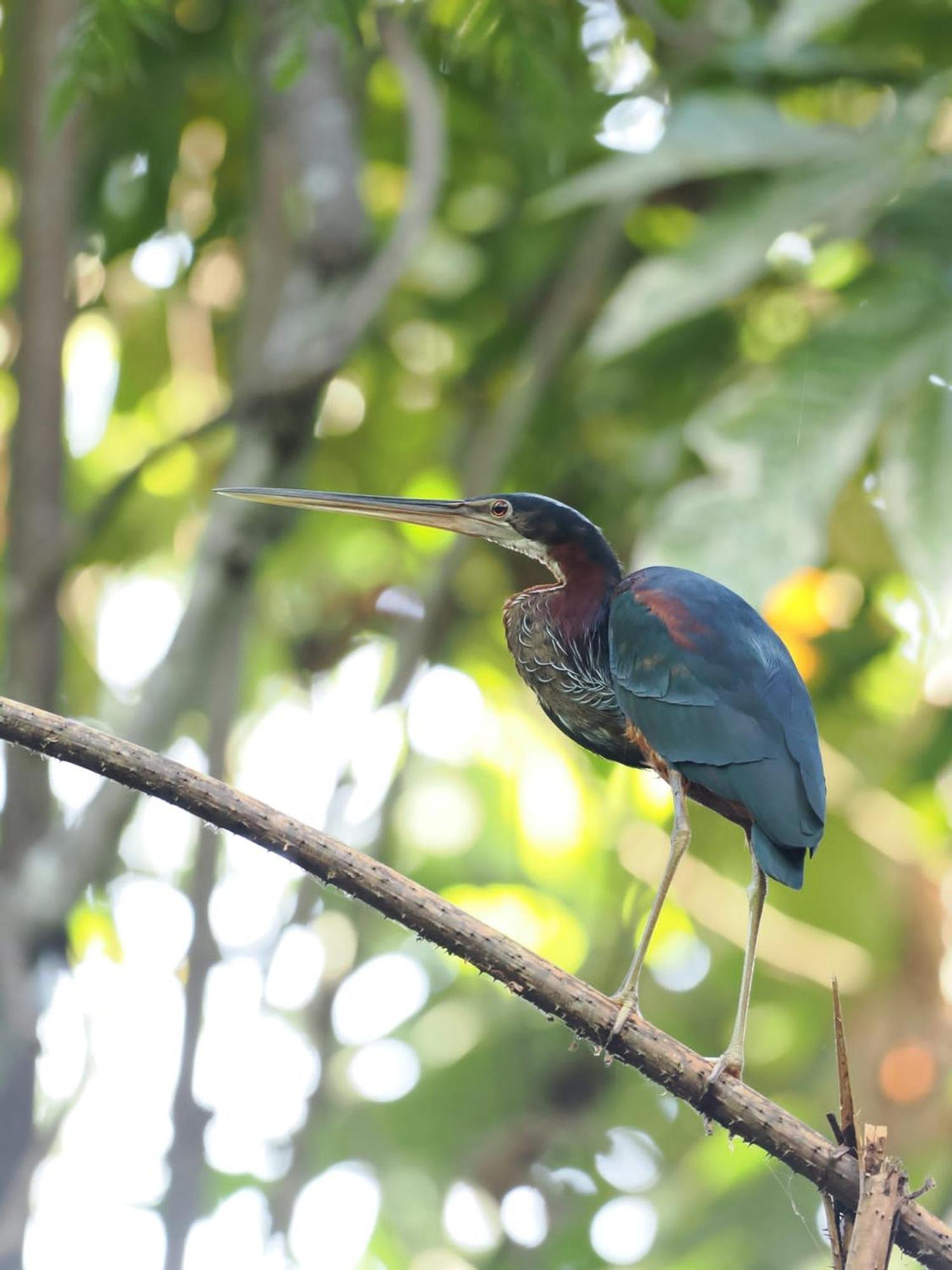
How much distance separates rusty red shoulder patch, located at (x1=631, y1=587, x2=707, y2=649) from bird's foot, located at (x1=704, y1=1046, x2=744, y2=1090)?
0.65 metres

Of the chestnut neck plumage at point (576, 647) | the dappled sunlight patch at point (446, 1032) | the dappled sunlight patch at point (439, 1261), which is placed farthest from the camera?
the dappled sunlight patch at point (446, 1032)

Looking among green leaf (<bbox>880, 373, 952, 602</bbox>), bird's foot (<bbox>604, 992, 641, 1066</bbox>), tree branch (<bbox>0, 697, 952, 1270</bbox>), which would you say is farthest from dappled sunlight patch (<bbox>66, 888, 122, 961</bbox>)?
tree branch (<bbox>0, 697, 952, 1270</bbox>)

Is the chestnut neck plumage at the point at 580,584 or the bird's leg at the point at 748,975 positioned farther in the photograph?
the chestnut neck plumage at the point at 580,584

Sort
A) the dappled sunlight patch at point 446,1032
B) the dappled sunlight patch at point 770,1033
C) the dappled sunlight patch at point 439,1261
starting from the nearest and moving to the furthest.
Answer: the dappled sunlight patch at point 770,1033, the dappled sunlight patch at point 439,1261, the dappled sunlight patch at point 446,1032

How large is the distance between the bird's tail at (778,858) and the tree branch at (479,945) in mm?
404

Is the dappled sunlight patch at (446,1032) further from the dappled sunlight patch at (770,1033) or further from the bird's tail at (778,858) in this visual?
the bird's tail at (778,858)

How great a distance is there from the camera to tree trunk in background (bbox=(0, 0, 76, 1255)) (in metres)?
3.56

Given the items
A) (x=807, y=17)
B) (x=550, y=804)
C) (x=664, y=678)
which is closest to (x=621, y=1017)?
(x=664, y=678)

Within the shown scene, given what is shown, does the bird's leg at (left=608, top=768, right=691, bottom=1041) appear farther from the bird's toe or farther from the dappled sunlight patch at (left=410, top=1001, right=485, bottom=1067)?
the dappled sunlight patch at (left=410, top=1001, right=485, bottom=1067)

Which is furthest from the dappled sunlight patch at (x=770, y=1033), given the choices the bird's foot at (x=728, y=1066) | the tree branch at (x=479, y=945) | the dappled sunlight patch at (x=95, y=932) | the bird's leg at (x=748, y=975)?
the tree branch at (x=479, y=945)

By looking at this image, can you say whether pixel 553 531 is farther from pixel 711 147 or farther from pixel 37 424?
pixel 37 424

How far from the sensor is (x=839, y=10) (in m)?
2.98

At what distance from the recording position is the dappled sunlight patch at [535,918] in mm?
5824

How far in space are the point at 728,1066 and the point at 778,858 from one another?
343mm
